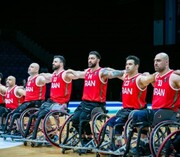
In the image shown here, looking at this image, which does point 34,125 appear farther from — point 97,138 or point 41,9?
point 41,9

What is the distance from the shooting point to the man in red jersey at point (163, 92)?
510 centimetres

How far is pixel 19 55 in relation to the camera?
17.5 metres

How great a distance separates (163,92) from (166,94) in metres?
0.04

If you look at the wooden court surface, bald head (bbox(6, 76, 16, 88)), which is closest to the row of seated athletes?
the wooden court surface

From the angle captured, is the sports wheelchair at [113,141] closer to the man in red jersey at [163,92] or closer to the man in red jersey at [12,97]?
the man in red jersey at [163,92]

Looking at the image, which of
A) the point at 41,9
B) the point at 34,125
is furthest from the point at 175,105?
the point at 41,9

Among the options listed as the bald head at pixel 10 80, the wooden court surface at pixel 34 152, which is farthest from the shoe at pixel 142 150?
the bald head at pixel 10 80

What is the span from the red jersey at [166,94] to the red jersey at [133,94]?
44cm

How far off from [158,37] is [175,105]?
10.8 meters

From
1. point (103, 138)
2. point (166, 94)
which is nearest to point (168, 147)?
point (166, 94)

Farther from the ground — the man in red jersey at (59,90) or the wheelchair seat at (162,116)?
the man in red jersey at (59,90)

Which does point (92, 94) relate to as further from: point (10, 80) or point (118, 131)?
point (10, 80)

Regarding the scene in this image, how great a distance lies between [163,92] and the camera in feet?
16.9

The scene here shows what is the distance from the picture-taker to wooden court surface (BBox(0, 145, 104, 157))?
6077mm
